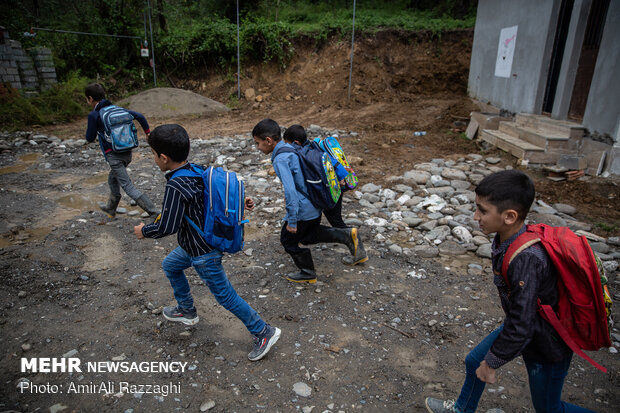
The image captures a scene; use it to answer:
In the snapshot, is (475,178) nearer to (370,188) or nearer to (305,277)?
(370,188)

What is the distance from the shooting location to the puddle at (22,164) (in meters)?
6.74

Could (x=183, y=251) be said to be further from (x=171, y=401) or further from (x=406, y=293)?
(x=406, y=293)

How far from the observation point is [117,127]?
14.4 ft

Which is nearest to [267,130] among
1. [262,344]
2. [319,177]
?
[319,177]

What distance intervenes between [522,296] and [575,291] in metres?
0.20

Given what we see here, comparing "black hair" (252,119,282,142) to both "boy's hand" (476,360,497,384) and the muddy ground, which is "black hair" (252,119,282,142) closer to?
the muddy ground

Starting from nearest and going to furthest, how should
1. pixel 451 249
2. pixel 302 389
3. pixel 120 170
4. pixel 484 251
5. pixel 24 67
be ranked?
pixel 302 389 < pixel 484 251 < pixel 451 249 < pixel 120 170 < pixel 24 67

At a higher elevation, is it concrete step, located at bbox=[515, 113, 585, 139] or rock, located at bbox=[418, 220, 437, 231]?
concrete step, located at bbox=[515, 113, 585, 139]

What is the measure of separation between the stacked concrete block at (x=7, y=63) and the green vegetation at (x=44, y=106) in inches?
19.6

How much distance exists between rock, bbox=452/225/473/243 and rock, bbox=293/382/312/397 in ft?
9.40

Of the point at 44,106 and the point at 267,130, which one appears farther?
the point at 44,106

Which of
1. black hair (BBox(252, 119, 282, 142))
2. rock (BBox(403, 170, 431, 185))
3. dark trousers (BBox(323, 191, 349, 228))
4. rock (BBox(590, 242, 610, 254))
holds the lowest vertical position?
rock (BBox(590, 242, 610, 254))

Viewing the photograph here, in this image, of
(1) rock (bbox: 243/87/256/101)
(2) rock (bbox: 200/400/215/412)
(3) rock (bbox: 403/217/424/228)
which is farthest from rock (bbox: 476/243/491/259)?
(1) rock (bbox: 243/87/256/101)

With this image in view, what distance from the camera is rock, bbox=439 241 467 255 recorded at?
14.2ft
